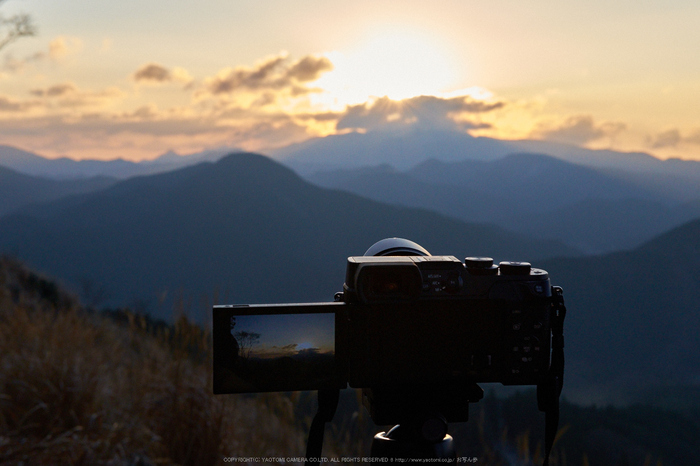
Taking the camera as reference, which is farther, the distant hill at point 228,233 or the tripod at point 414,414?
the distant hill at point 228,233

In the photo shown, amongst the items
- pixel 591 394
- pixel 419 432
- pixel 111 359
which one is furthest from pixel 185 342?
pixel 591 394

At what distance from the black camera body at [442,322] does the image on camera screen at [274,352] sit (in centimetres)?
9

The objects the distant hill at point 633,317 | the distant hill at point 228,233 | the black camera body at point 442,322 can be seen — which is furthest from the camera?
the distant hill at point 228,233

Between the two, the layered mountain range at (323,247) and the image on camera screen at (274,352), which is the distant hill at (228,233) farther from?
the image on camera screen at (274,352)

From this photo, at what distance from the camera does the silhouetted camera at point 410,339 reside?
1685mm

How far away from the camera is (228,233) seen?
129875mm

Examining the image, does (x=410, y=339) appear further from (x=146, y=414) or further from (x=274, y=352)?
(x=146, y=414)

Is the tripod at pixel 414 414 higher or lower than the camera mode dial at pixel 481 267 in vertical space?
lower

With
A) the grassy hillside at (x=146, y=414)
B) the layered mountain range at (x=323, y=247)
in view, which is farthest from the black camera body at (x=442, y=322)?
the layered mountain range at (x=323, y=247)

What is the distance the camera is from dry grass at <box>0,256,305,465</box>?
12.2 feet

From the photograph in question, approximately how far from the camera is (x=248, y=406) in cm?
680

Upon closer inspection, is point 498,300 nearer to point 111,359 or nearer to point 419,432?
point 419,432

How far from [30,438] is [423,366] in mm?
3717

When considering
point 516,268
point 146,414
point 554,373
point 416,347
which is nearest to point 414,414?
point 416,347
